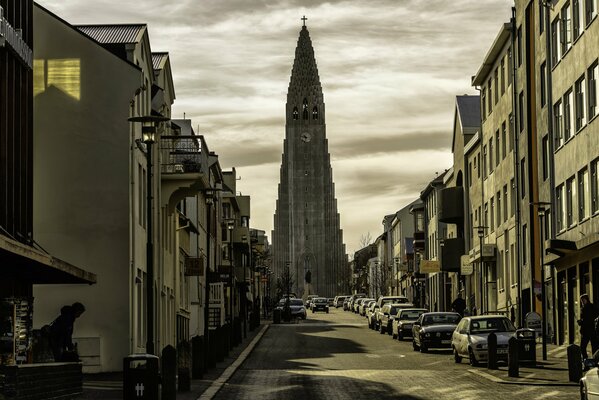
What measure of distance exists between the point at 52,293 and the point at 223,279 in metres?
19.0

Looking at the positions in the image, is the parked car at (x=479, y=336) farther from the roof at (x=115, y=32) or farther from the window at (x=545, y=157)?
the window at (x=545, y=157)

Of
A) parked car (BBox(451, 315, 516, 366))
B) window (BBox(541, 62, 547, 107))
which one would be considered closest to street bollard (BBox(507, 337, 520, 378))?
parked car (BBox(451, 315, 516, 366))

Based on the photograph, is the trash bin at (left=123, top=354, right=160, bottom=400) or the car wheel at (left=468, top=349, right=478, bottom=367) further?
the car wheel at (left=468, top=349, right=478, bottom=367)

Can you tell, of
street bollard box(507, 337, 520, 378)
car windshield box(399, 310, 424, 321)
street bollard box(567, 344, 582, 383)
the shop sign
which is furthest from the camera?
the shop sign

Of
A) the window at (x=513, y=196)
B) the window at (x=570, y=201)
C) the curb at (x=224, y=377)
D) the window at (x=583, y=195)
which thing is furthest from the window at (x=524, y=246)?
the window at (x=583, y=195)

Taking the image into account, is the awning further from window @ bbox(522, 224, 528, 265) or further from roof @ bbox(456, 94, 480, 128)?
roof @ bbox(456, 94, 480, 128)

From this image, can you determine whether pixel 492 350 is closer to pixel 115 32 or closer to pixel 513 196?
pixel 115 32

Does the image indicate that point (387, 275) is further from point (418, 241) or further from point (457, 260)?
point (457, 260)

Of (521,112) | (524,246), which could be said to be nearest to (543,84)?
(521,112)

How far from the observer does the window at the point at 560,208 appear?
5000cm

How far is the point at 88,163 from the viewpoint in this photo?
37.8 m

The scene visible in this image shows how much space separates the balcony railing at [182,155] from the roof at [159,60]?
460 cm

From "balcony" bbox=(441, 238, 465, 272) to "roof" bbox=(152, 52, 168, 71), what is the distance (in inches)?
1392

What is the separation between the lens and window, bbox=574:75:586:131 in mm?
45938
